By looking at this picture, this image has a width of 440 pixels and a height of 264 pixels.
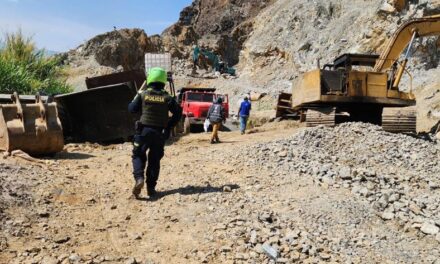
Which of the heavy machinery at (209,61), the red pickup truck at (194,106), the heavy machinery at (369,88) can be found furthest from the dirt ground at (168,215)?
the heavy machinery at (209,61)

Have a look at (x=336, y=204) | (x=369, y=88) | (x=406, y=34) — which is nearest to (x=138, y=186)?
(x=336, y=204)

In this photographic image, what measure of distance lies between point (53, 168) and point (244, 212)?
3.08m

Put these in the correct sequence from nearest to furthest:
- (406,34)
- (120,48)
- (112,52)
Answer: (406,34) < (112,52) < (120,48)

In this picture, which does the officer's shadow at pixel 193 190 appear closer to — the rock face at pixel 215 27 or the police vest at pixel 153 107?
the police vest at pixel 153 107

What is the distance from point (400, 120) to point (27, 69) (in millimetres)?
9905

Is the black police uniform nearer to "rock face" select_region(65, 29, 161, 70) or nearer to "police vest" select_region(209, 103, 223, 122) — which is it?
"police vest" select_region(209, 103, 223, 122)

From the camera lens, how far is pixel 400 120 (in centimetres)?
1163

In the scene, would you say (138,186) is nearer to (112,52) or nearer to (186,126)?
(186,126)

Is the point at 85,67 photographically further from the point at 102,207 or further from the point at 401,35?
the point at 102,207

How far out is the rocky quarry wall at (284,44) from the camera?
81.7 ft

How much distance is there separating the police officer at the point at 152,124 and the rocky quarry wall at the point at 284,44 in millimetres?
12815

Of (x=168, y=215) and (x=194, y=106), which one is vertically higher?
(x=194, y=106)

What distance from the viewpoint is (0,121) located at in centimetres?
778

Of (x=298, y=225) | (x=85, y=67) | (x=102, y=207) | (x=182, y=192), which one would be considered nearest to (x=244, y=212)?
(x=298, y=225)
